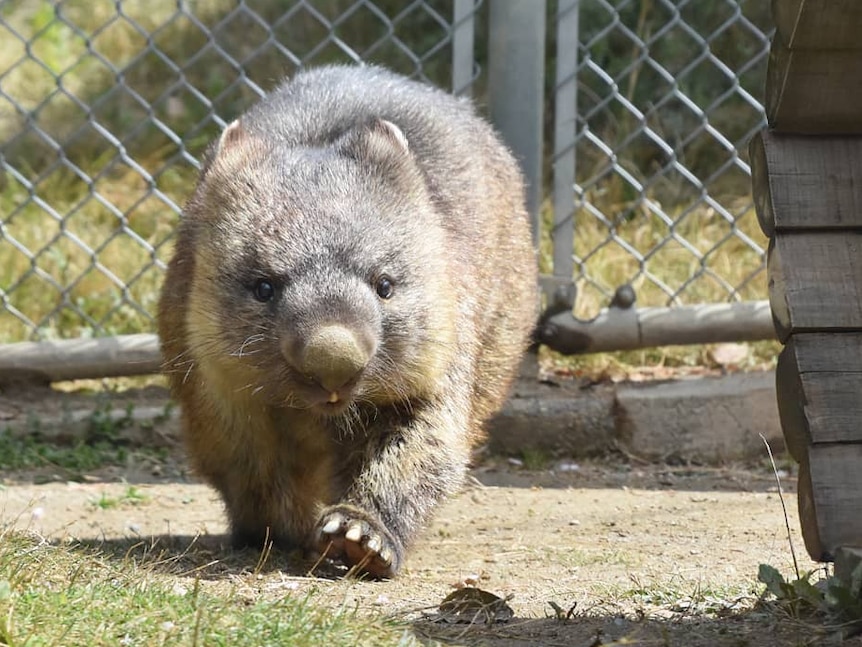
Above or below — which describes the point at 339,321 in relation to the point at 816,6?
below

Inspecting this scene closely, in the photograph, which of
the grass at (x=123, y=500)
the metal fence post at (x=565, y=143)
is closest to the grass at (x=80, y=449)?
the grass at (x=123, y=500)

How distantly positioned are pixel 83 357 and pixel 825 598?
3.51 meters

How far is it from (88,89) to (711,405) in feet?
13.8

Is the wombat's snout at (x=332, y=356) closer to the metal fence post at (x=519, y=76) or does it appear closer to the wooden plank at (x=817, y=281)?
the wooden plank at (x=817, y=281)

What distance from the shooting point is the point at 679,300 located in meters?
6.34

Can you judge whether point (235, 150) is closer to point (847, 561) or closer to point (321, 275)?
point (321, 275)

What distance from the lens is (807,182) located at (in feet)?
10.9

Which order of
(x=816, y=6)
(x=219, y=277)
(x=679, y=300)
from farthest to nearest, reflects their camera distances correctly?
(x=679, y=300) → (x=219, y=277) → (x=816, y=6)

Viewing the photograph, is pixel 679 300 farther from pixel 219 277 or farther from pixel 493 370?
pixel 219 277

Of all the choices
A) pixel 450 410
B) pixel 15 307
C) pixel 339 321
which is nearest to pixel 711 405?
pixel 450 410

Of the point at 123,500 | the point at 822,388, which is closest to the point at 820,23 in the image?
the point at 822,388

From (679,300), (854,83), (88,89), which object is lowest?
(679,300)

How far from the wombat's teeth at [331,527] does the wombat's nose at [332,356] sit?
49cm

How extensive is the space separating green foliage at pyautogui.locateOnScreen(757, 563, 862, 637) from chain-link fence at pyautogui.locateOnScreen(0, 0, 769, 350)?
108 inches
